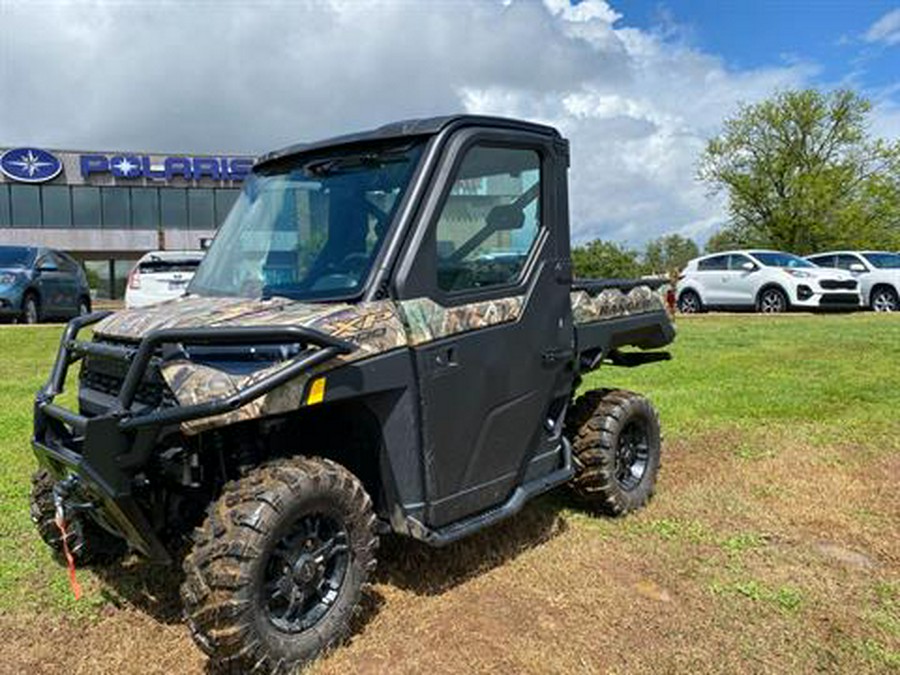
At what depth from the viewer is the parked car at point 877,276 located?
66.4 ft

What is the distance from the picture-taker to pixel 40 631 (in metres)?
3.68

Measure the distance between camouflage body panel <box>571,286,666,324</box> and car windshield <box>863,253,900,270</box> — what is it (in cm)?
1745

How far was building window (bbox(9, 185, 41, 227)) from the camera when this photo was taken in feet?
140

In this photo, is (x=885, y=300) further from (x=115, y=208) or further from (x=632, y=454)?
(x=115, y=208)

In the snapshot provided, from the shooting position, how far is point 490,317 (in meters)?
3.87

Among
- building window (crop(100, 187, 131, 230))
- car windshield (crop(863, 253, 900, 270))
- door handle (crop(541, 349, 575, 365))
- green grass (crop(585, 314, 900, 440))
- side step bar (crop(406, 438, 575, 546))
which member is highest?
building window (crop(100, 187, 131, 230))

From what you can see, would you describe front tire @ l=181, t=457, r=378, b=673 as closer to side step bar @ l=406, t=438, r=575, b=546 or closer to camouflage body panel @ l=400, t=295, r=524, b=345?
side step bar @ l=406, t=438, r=575, b=546

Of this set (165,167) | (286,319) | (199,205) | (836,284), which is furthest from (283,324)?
(199,205)

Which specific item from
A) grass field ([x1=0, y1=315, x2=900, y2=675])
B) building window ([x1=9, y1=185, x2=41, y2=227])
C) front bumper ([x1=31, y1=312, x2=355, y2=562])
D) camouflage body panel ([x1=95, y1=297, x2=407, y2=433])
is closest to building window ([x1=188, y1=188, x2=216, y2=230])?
building window ([x1=9, y1=185, x2=41, y2=227])

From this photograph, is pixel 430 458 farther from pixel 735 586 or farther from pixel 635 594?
pixel 735 586

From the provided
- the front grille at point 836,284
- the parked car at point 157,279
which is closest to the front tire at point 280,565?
the parked car at point 157,279

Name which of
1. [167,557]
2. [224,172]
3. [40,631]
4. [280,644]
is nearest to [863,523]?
[280,644]

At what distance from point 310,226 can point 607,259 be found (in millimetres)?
37124

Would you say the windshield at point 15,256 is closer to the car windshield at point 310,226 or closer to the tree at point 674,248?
the car windshield at point 310,226
